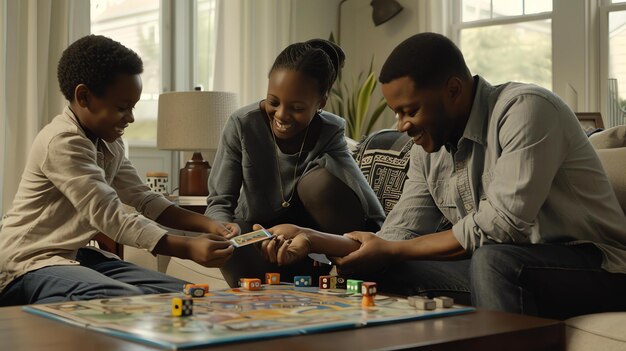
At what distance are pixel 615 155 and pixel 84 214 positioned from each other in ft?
4.55

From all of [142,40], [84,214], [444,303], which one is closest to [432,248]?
[444,303]

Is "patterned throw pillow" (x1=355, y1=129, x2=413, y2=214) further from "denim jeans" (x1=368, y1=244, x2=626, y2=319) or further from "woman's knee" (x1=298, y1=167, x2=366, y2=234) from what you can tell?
"denim jeans" (x1=368, y1=244, x2=626, y2=319)

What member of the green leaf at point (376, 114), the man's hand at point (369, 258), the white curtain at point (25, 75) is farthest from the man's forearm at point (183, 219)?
the green leaf at point (376, 114)

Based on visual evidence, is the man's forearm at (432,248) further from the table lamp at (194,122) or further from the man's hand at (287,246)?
the table lamp at (194,122)

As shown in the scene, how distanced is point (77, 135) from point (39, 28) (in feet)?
6.48

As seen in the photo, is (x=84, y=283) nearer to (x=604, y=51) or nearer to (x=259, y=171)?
(x=259, y=171)

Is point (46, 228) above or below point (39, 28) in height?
below

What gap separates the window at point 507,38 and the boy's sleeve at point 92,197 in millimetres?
3127

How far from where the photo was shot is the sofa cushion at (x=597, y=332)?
1.51 meters

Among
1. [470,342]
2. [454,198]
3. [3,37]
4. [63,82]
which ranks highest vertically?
[3,37]

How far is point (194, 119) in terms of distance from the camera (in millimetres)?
3730

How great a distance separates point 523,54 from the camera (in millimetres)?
4555

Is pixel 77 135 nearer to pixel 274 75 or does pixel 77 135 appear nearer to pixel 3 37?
pixel 274 75

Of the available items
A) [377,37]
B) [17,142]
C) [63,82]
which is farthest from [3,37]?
[377,37]
